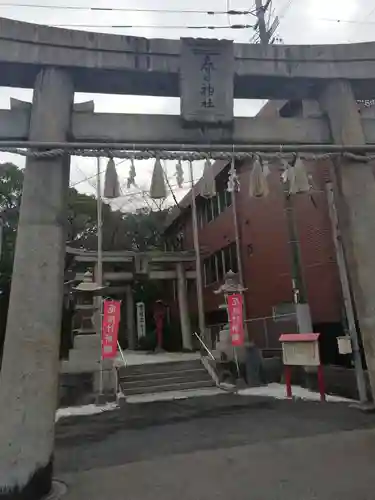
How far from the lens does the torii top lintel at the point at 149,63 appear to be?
538 centimetres

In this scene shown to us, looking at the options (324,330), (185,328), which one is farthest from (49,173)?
(185,328)

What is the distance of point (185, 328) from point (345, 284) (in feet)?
44.6

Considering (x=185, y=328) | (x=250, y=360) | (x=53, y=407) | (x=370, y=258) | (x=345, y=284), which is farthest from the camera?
(x=185, y=328)

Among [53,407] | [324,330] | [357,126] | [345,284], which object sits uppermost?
[357,126]

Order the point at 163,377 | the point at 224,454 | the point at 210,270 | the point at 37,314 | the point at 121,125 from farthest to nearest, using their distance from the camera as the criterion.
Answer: the point at 210,270 < the point at 163,377 < the point at 224,454 < the point at 121,125 < the point at 37,314

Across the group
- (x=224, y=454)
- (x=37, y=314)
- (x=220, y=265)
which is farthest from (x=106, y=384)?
(x=220, y=265)

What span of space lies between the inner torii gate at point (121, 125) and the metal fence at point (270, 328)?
10.7 meters

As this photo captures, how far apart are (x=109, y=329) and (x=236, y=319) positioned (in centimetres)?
458

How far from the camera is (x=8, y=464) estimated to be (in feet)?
14.5

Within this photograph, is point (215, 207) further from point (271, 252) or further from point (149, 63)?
point (149, 63)

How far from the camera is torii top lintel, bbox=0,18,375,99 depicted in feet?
17.6

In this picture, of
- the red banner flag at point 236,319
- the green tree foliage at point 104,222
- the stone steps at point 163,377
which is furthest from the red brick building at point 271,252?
the green tree foliage at point 104,222

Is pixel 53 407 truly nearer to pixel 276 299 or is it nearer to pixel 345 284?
pixel 345 284

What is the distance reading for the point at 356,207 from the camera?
5691 millimetres
